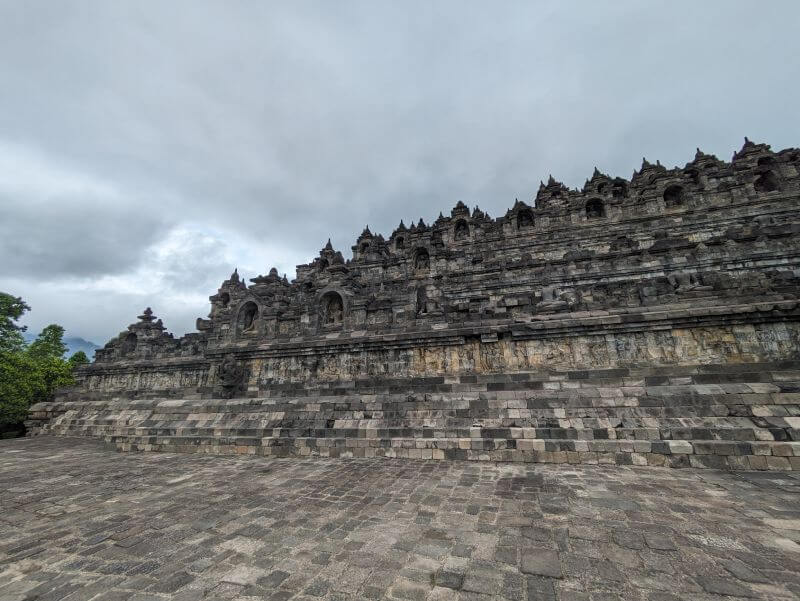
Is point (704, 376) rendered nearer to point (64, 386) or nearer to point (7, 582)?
point (7, 582)

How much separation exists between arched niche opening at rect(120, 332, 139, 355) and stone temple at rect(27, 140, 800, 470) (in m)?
0.12

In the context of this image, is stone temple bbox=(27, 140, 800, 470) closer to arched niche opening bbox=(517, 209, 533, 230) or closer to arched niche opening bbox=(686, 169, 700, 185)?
arched niche opening bbox=(686, 169, 700, 185)

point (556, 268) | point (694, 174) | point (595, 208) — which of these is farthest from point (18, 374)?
point (694, 174)

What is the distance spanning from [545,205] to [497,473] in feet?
90.8

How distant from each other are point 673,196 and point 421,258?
20.3 meters

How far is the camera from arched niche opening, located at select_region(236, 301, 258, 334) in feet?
56.2

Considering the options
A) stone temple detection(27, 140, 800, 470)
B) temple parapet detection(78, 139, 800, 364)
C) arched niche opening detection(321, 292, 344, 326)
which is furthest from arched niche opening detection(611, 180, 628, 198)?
arched niche opening detection(321, 292, 344, 326)

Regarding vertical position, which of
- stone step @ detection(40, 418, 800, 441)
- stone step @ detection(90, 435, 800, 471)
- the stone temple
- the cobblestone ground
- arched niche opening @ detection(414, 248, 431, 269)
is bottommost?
the cobblestone ground

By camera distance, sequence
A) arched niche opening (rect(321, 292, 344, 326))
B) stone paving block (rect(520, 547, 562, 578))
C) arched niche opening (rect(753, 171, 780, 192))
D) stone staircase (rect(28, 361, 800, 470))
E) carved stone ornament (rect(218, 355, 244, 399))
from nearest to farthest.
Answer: stone paving block (rect(520, 547, 562, 578))
stone staircase (rect(28, 361, 800, 470))
carved stone ornament (rect(218, 355, 244, 399))
arched niche opening (rect(321, 292, 344, 326))
arched niche opening (rect(753, 171, 780, 192))

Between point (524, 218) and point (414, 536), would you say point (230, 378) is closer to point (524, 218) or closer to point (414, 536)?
point (414, 536)

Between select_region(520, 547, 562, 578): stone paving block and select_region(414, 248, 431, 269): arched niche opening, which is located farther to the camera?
select_region(414, 248, 431, 269): arched niche opening

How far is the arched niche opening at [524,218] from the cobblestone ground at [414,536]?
79.5 ft

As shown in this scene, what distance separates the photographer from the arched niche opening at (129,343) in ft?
73.2

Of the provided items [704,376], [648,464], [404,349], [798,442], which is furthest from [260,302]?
[798,442]
